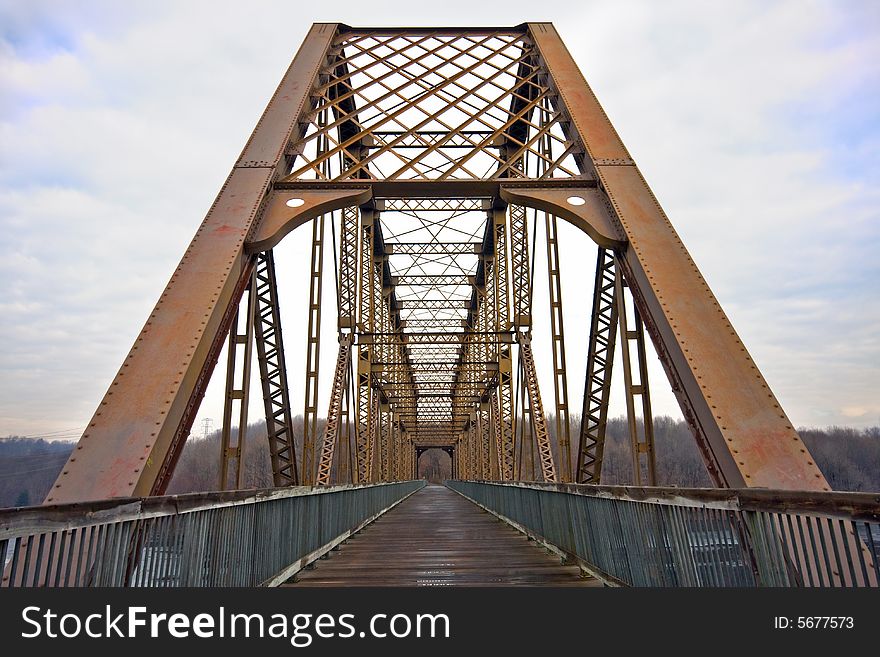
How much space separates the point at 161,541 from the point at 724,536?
3353 mm

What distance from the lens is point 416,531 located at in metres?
13.6

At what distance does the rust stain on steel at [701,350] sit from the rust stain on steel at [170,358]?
5228 mm

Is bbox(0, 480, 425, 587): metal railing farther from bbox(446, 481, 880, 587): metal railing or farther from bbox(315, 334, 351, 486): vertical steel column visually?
bbox(315, 334, 351, 486): vertical steel column

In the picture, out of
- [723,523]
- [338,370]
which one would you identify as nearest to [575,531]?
[723,523]

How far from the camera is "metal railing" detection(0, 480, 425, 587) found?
9.20 ft

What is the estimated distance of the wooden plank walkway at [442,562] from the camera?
6.69 m

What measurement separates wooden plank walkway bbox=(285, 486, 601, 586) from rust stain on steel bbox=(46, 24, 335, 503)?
207cm

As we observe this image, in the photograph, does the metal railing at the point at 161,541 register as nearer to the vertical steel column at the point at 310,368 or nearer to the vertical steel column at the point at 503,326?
the vertical steel column at the point at 310,368

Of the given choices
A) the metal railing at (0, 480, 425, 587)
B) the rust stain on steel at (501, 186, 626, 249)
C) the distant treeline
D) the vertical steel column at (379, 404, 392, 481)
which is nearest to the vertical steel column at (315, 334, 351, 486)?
the metal railing at (0, 480, 425, 587)

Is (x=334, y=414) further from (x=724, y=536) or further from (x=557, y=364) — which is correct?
(x=724, y=536)

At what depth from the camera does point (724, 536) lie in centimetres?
362

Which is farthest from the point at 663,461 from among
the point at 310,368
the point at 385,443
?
the point at 310,368

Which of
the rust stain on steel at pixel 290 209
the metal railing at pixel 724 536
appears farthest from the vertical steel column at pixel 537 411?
the metal railing at pixel 724 536

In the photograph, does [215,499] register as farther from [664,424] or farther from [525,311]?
[664,424]
